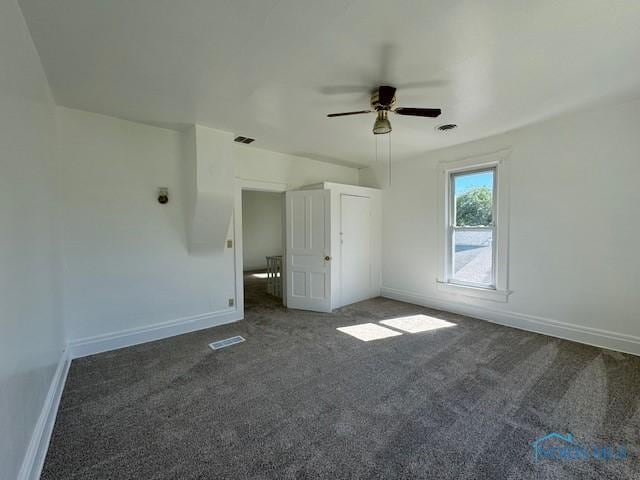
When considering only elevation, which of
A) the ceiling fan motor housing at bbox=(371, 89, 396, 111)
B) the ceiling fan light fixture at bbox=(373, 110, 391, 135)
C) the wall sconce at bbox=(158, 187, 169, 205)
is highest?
the ceiling fan motor housing at bbox=(371, 89, 396, 111)

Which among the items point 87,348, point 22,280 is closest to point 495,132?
point 22,280

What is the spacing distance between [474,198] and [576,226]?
1249 millimetres

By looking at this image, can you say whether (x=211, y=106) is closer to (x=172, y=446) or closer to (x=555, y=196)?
(x=172, y=446)

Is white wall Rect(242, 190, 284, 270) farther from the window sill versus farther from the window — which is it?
the window sill

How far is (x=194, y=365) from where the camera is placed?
106 inches

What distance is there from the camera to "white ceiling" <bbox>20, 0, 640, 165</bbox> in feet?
5.25

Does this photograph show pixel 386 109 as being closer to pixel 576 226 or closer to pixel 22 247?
pixel 576 226

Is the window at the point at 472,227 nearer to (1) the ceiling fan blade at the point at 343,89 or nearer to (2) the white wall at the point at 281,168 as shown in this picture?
(2) the white wall at the point at 281,168

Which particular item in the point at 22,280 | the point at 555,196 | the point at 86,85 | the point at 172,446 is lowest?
the point at 172,446

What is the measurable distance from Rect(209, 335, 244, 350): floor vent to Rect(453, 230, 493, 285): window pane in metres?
3.37

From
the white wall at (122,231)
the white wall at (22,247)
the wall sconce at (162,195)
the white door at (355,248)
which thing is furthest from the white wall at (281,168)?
the white wall at (22,247)

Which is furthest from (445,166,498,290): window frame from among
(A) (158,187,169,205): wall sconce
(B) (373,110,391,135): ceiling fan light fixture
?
(A) (158,187,169,205): wall sconce

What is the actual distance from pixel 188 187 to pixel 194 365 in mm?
2120

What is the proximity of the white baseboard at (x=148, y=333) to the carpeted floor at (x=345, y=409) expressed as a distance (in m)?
0.13
